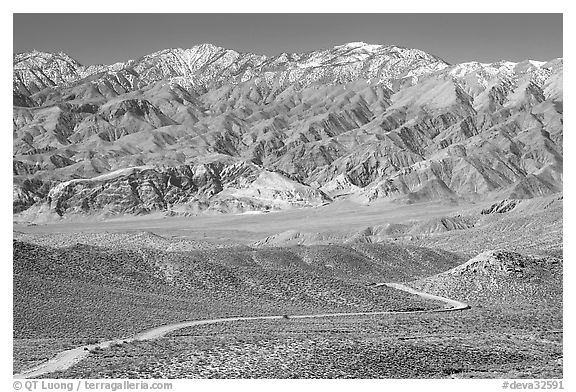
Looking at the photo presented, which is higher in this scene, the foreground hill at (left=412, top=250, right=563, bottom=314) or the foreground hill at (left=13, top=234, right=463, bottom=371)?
the foreground hill at (left=13, top=234, right=463, bottom=371)

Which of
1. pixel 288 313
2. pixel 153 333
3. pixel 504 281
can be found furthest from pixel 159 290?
pixel 504 281

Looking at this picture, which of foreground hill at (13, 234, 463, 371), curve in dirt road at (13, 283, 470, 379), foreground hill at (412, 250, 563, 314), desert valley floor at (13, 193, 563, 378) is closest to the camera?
curve in dirt road at (13, 283, 470, 379)

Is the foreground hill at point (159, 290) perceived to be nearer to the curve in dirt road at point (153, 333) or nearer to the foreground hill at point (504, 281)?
the curve in dirt road at point (153, 333)

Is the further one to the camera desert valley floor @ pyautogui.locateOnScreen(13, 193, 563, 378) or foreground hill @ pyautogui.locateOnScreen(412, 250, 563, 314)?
foreground hill @ pyautogui.locateOnScreen(412, 250, 563, 314)

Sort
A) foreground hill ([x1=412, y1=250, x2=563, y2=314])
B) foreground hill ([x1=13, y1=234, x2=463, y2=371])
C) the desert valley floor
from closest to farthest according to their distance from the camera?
1. the desert valley floor
2. foreground hill ([x1=13, y1=234, x2=463, y2=371])
3. foreground hill ([x1=412, y1=250, x2=563, y2=314])

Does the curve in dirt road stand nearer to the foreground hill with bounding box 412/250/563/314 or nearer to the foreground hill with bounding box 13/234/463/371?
the foreground hill with bounding box 13/234/463/371

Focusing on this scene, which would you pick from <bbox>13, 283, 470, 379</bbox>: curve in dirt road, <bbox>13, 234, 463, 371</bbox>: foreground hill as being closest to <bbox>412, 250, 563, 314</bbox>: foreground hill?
<bbox>13, 283, 470, 379</bbox>: curve in dirt road

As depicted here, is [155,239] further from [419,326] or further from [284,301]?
[419,326]

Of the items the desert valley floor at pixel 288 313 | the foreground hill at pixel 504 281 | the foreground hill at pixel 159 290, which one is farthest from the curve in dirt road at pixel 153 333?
the foreground hill at pixel 504 281

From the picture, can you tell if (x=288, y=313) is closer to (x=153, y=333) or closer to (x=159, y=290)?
(x=159, y=290)
